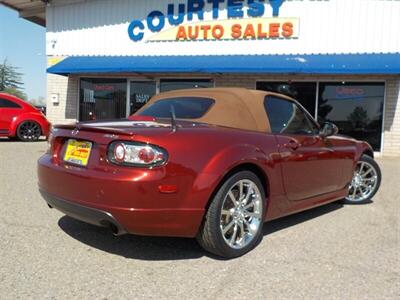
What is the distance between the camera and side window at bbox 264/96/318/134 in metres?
4.77

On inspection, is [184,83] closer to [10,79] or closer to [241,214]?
[241,214]

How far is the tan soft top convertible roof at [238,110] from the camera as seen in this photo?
4.48 m

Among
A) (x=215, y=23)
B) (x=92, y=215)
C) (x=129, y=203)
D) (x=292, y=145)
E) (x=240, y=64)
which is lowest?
(x=92, y=215)

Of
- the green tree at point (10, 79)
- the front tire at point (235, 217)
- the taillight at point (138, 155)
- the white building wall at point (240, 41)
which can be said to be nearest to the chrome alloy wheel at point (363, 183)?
the front tire at point (235, 217)

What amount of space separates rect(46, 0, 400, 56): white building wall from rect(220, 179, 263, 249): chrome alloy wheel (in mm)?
10409

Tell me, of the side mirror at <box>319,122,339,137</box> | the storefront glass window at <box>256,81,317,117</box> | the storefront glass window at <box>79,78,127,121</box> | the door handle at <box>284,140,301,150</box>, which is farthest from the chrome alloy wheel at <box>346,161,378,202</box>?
the storefront glass window at <box>79,78,127,121</box>

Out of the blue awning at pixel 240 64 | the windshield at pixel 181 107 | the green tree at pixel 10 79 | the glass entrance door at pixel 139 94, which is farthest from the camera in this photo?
the green tree at pixel 10 79

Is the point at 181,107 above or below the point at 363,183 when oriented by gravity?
above

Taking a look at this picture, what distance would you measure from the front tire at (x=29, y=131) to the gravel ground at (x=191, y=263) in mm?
9604

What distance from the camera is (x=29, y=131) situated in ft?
47.9

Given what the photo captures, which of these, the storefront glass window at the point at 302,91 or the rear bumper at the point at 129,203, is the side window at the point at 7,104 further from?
the rear bumper at the point at 129,203

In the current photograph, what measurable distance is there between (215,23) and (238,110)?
1098cm

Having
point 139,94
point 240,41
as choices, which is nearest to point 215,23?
point 240,41

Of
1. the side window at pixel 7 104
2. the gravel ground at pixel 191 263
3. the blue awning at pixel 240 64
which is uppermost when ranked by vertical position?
the blue awning at pixel 240 64
